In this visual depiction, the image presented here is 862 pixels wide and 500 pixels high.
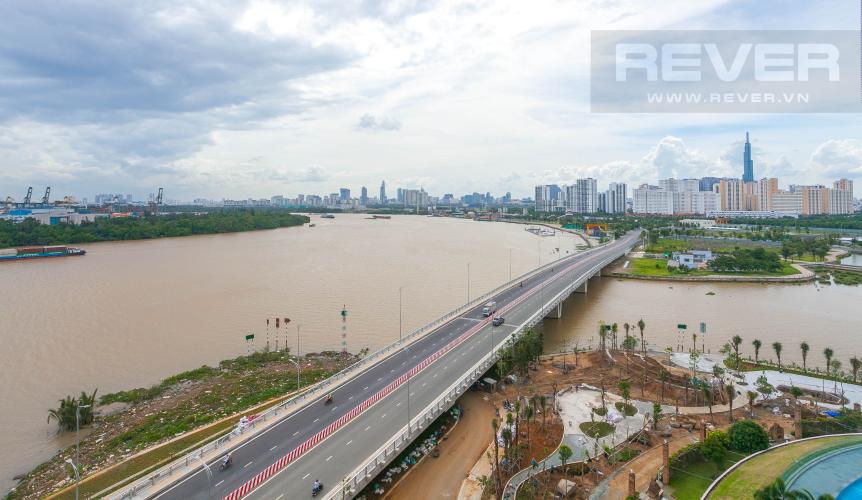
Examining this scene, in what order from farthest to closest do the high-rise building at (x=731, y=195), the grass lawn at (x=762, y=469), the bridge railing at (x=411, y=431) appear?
the high-rise building at (x=731, y=195) → the bridge railing at (x=411, y=431) → the grass lawn at (x=762, y=469)

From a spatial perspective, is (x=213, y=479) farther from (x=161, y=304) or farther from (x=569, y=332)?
(x=161, y=304)

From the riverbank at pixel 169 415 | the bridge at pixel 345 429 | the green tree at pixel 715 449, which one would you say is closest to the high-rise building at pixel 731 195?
the bridge at pixel 345 429

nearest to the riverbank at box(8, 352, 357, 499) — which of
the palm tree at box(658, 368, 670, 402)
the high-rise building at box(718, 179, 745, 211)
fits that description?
the palm tree at box(658, 368, 670, 402)

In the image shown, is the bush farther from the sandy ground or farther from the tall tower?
the tall tower

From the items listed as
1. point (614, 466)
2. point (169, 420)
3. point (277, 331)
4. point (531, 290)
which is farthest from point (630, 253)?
point (169, 420)

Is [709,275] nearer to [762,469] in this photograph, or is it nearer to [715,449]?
[715,449]

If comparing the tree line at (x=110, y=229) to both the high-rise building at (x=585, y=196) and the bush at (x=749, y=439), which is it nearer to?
the bush at (x=749, y=439)

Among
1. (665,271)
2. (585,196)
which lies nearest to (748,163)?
(585,196)
